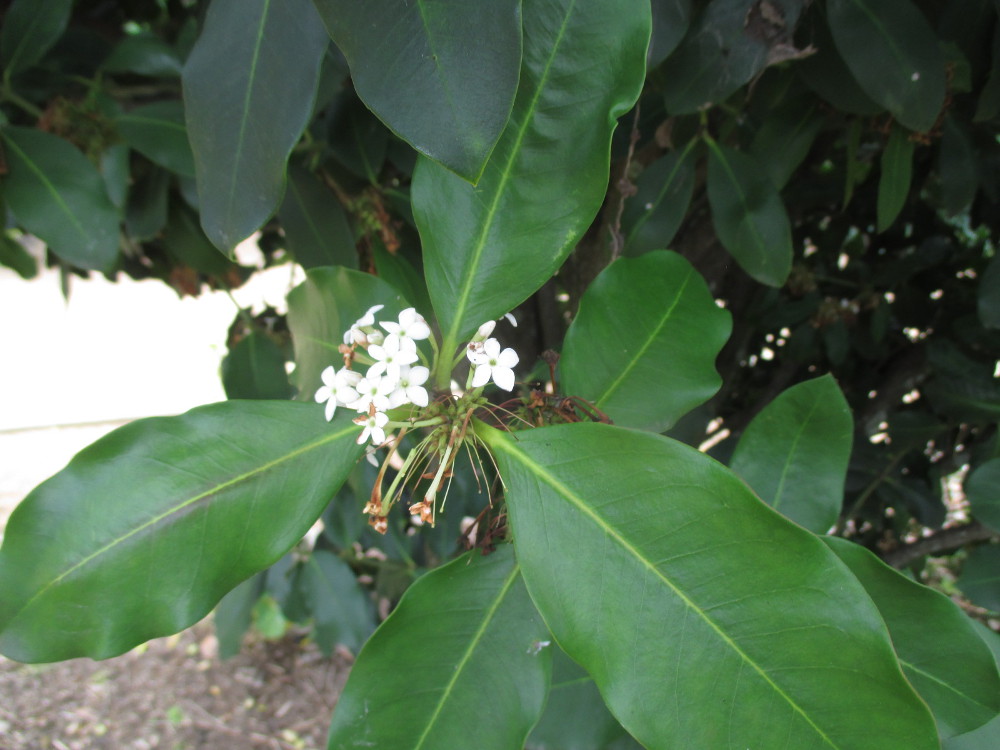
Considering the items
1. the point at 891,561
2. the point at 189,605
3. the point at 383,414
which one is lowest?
the point at 891,561

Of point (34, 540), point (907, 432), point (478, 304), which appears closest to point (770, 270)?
point (478, 304)

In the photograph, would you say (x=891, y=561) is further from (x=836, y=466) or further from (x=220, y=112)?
(x=220, y=112)

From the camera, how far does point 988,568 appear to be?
3.17 ft

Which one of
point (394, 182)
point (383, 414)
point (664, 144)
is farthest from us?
point (394, 182)

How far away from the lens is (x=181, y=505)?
2.06 feet

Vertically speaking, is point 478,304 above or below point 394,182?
below

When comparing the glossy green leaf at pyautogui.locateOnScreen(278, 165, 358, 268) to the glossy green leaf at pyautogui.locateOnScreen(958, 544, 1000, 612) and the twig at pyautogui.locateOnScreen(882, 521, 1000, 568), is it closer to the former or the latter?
the glossy green leaf at pyautogui.locateOnScreen(958, 544, 1000, 612)

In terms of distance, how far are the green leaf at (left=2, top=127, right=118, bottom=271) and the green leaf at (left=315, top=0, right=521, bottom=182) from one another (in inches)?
26.5

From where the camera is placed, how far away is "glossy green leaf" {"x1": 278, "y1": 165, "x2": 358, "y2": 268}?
101 centimetres

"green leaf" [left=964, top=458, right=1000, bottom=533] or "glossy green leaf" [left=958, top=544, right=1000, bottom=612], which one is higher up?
"green leaf" [left=964, top=458, right=1000, bottom=533]

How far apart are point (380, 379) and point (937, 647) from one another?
22.5 inches

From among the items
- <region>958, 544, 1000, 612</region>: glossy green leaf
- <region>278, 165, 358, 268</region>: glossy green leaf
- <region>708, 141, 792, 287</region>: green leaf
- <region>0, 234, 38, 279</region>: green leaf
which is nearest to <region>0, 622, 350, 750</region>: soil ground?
<region>0, 234, 38, 279</region>: green leaf

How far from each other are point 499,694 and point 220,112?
0.60 meters

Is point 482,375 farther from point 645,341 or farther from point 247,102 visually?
point 247,102
